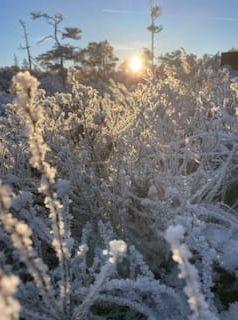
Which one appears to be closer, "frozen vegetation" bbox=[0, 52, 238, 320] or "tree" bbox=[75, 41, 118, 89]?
"frozen vegetation" bbox=[0, 52, 238, 320]

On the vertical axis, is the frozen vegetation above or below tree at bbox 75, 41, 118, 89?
below

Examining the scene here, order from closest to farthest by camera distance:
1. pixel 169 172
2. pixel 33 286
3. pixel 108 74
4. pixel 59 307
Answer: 1. pixel 59 307
2. pixel 33 286
3. pixel 169 172
4. pixel 108 74

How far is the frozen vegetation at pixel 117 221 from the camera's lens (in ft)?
3.60

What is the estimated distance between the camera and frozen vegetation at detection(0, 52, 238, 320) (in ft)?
3.60

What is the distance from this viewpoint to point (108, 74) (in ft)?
111

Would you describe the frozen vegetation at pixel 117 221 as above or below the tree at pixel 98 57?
below

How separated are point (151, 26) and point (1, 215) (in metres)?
29.7

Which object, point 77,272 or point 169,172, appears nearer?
point 77,272

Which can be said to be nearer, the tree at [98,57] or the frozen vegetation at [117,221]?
the frozen vegetation at [117,221]

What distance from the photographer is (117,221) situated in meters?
2.29

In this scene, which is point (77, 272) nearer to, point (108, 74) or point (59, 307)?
point (59, 307)

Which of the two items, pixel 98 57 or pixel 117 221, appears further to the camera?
pixel 98 57

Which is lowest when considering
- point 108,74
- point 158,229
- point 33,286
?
point 33,286

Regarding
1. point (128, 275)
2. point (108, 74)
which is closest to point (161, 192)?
point (128, 275)
